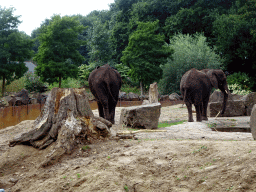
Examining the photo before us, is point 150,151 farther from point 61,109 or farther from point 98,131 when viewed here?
point 61,109

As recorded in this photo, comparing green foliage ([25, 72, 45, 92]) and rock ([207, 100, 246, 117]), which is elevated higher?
green foliage ([25, 72, 45, 92])

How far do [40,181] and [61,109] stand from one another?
1733 millimetres

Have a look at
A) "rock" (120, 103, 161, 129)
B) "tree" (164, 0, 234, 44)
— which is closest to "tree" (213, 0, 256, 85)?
"tree" (164, 0, 234, 44)

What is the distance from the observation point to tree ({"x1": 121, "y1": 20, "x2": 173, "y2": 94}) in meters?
27.3

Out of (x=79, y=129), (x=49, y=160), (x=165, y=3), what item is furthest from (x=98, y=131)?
(x=165, y=3)

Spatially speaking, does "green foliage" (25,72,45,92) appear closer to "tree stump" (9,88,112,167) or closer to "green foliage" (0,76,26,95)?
"green foliage" (0,76,26,95)

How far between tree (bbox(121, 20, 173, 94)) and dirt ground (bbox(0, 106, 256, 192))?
71.7ft

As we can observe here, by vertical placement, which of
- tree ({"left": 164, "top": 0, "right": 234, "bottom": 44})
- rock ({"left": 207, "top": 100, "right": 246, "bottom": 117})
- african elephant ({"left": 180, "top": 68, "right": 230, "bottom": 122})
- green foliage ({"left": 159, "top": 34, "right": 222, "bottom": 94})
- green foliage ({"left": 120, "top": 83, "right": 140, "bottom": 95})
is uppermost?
tree ({"left": 164, "top": 0, "right": 234, "bottom": 44})

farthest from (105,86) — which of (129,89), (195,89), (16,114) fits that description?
(129,89)

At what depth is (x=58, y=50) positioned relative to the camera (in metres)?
22.4

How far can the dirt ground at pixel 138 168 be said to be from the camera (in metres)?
4.20

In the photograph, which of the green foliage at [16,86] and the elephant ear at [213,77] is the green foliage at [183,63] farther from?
the elephant ear at [213,77]

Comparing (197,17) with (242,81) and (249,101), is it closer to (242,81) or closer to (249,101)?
(242,81)

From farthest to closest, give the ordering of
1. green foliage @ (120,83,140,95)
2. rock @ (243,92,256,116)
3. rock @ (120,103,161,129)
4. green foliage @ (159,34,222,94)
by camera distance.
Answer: green foliage @ (120,83,140,95), green foliage @ (159,34,222,94), rock @ (243,92,256,116), rock @ (120,103,161,129)
